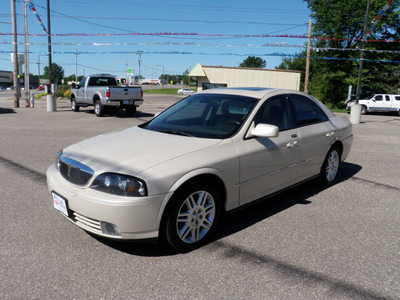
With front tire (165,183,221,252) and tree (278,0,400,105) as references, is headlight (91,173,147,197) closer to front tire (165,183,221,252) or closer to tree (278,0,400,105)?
front tire (165,183,221,252)

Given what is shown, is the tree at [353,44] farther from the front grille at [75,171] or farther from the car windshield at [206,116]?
the front grille at [75,171]

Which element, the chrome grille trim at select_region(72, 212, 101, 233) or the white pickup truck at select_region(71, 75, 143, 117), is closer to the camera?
the chrome grille trim at select_region(72, 212, 101, 233)

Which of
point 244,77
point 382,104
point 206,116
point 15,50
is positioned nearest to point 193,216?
point 206,116

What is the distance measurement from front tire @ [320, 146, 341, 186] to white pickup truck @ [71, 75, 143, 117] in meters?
12.8

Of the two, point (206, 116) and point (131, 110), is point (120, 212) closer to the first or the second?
point (206, 116)

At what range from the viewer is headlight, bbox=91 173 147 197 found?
2945mm

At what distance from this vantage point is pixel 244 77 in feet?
138

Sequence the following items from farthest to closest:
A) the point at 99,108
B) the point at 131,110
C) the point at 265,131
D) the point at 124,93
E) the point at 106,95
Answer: the point at 131,110 → the point at 99,108 → the point at 124,93 → the point at 106,95 → the point at 265,131

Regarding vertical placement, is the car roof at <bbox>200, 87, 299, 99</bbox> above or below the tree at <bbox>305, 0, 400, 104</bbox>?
below

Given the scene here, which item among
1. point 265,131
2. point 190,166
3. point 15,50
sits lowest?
point 190,166

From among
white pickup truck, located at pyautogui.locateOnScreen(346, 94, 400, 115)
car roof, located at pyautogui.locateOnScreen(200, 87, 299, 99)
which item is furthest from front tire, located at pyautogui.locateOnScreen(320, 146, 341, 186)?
white pickup truck, located at pyautogui.locateOnScreen(346, 94, 400, 115)

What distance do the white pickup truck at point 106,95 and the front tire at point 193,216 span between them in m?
14.0

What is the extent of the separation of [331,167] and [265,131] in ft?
7.75

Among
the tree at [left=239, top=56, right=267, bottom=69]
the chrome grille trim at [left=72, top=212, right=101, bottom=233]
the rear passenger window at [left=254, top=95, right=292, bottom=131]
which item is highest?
the tree at [left=239, top=56, right=267, bottom=69]
